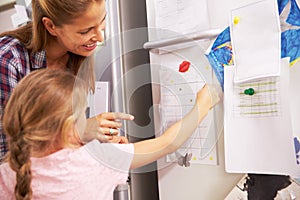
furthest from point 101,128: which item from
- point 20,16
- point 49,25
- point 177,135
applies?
point 20,16

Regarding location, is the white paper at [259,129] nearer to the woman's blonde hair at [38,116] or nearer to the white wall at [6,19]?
the woman's blonde hair at [38,116]

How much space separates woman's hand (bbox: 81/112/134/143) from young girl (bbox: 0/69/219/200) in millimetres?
34

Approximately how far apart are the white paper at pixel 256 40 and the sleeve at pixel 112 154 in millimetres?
311

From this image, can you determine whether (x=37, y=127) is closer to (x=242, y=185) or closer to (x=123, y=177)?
(x=123, y=177)

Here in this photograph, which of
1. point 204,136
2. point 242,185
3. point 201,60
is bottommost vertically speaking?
point 242,185

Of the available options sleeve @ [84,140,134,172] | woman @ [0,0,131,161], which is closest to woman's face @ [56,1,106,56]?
woman @ [0,0,131,161]

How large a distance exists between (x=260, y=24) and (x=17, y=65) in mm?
631

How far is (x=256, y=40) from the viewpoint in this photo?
32.0 inches

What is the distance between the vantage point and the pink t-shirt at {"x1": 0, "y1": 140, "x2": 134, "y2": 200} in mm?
851

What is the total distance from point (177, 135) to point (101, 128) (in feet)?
0.66

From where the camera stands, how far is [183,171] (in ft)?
3.30

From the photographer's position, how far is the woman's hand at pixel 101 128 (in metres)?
0.97

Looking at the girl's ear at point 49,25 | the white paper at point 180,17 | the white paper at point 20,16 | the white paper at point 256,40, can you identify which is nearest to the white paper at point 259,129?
the white paper at point 256,40

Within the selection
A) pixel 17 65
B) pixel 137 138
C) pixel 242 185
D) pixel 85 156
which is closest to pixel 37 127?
pixel 85 156
